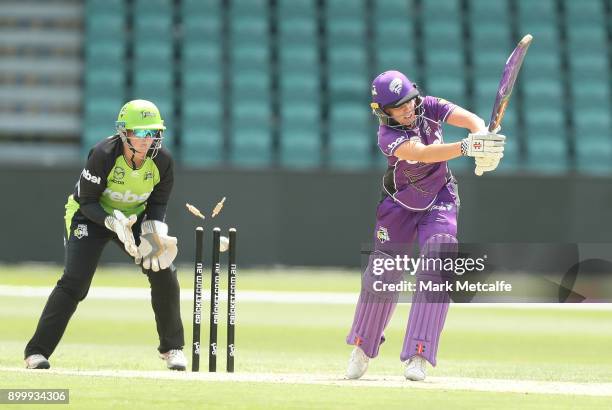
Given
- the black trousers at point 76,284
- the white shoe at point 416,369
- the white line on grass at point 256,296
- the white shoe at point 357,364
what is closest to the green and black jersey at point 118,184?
the black trousers at point 76,284

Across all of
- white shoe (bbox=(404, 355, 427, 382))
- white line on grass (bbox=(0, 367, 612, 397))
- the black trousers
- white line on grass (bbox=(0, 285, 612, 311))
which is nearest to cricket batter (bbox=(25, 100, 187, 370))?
the black trousers

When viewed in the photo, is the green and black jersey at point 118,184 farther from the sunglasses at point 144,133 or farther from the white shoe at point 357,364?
the white shoe at point 357,364

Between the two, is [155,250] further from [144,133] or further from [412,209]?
[412,209]

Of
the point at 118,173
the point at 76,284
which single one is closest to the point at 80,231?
the point at 76,284

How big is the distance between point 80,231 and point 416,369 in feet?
7.02

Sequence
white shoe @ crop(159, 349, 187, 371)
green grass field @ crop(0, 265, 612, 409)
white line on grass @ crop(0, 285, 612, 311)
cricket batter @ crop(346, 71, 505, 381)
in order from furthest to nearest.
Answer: white line on grass @ crop(0, 285, 612, 311), white shoe @ crop(159, 349, 187, 371), cricket batter @ crop(346, 71, 505, 381), green grass field @ crop(0, 265, 612, 409)

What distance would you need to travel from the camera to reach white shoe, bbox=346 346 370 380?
6.69 metres

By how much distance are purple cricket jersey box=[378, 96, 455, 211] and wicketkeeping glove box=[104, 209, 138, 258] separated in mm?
1486

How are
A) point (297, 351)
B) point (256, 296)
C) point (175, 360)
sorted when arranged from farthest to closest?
point (256, 296) < point (297, 351) < point (175, 360)

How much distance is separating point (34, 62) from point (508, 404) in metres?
15.1

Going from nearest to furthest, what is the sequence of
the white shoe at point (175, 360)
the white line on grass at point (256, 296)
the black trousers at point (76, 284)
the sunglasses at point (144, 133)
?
the sunglasses at point (144, 133) < the black trousers at point (76, 284) < the white shoe at point (175, 360) < the white line on grass at point (256, 296)

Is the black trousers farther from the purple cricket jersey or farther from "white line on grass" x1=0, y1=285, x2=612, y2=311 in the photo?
"white line on grass" x1=0, y1=285, x2=612, y2=311

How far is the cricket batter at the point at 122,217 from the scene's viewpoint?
6.86 meters

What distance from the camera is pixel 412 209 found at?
657cm
